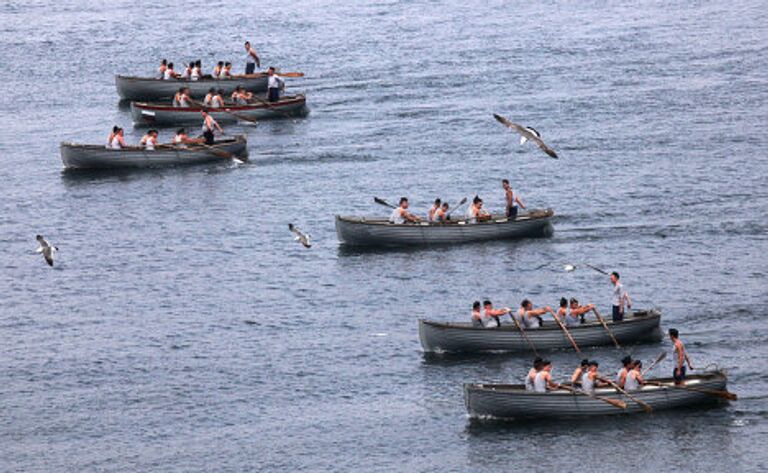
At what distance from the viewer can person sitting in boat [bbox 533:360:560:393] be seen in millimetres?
63719

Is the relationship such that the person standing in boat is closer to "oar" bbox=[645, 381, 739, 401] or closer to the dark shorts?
the dark shorts

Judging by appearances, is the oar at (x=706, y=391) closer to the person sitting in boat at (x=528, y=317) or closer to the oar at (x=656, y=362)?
the oar at (x=656, y=362)

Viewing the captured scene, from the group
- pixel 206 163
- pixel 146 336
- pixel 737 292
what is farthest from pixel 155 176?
pixel 737 292

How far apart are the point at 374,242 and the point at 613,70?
Answer: 45820 millimetres

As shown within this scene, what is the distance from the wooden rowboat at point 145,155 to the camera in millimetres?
104812

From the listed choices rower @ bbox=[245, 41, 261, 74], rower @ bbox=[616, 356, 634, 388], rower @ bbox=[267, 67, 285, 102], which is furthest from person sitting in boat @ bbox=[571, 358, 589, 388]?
rower @ bbox=[245, 41, 261, 74]

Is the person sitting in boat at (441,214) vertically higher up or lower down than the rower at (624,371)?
higher up

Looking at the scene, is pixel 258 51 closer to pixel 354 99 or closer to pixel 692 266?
pixel 354 99

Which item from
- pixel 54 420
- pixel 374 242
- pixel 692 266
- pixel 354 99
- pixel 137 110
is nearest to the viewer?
pixel 54 420

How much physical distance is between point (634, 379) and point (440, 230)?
24713mm

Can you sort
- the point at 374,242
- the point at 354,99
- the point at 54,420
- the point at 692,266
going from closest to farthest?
the point at 54,420
the point at 692,266
the point at 374,242
the point at 354,99

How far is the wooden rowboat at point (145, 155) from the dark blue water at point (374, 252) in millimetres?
1192

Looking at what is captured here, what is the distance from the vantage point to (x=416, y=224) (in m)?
87.0

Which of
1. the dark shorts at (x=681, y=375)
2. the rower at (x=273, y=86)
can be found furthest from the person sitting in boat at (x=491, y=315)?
the rower at (x=273, y=86)
